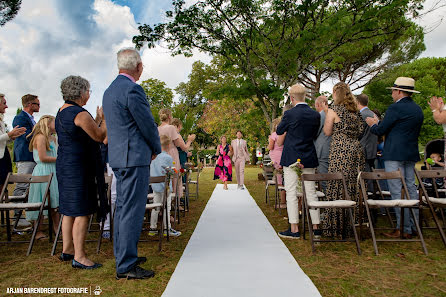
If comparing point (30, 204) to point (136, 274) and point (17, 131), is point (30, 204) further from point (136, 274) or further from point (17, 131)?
point (136, 274)

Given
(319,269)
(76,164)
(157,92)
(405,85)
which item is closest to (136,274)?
(76,164)

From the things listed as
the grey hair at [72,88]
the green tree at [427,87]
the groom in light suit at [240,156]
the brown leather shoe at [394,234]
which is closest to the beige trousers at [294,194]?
the brown leather shoe at [394,234]

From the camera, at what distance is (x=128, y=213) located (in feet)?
10.4

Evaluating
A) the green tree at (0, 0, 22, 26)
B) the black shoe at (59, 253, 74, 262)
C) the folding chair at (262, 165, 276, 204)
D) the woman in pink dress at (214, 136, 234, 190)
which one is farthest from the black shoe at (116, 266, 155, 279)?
the green tree at (0, 0, 22, 26)

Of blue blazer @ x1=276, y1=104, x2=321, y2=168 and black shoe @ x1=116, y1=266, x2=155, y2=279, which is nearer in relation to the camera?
black shoe @ x1=116, y1=266, x2=155, y2=279

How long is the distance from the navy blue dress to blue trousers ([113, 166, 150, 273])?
54 cm

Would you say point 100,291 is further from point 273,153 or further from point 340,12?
point 340,12

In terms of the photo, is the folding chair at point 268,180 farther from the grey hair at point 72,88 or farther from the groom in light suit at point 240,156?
the grey hair at point 72,88

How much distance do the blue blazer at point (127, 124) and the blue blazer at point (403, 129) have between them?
3.30 metres

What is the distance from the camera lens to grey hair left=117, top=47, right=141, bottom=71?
329 centimetres

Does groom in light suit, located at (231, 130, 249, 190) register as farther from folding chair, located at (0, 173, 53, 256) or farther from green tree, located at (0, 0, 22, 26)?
green tree, located at (0, 0, 22, 26)

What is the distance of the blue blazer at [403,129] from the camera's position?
4.52 m

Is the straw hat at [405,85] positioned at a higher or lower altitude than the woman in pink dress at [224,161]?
higher

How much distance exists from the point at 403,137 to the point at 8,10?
14.3 m
